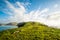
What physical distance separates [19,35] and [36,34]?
5.70ft

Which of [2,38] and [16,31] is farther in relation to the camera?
[16,31]

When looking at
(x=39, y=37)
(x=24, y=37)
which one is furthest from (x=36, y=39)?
(x=24, y=37)

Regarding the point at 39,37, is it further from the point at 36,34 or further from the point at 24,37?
the point at 24,37

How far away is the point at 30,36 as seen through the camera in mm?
11430

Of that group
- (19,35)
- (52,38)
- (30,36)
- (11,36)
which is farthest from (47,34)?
(11,36)

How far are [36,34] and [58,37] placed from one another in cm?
220

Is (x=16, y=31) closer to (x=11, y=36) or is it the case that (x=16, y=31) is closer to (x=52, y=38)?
(x=11, y=36)

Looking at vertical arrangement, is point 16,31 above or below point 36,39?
above

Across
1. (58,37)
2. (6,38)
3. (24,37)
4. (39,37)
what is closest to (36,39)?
(39,37)

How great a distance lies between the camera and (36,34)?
38.5 ft

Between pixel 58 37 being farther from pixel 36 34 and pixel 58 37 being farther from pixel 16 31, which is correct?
pixel 16 31

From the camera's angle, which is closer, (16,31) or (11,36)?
(11,36)

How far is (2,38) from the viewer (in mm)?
11023

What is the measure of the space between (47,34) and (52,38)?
3.04ft
